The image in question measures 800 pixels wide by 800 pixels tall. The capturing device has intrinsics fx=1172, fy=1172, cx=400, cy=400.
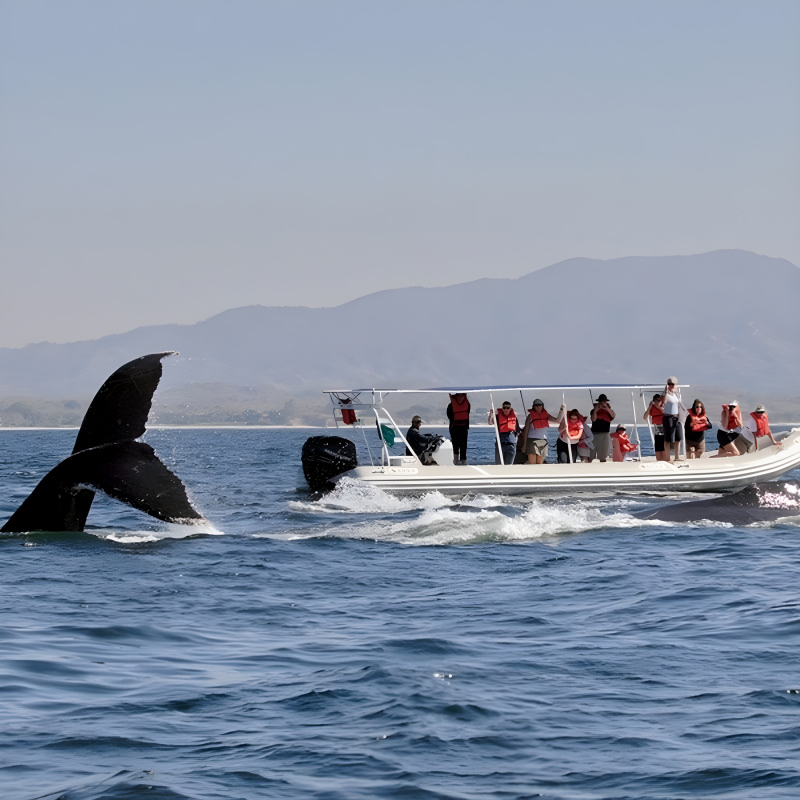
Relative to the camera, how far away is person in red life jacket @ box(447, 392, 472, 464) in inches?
1080

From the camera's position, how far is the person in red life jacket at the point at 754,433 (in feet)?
89.1

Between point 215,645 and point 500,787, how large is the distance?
13.9 ft

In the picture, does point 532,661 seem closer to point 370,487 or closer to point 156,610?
point 156,610

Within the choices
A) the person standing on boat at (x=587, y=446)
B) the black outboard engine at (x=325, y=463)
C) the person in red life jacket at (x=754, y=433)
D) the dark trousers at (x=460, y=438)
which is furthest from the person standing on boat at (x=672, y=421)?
the black outboard engine at (x=325, y=463)

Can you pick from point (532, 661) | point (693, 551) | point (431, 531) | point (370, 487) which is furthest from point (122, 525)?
point (532, 661)

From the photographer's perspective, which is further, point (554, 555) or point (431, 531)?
point (431, 531)

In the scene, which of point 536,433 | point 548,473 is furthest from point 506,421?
point 548,473

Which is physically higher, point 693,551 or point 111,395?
point 111,395

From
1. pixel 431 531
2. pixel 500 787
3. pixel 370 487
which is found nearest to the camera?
pixel 500 787

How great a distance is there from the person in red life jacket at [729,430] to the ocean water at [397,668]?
33.9ft

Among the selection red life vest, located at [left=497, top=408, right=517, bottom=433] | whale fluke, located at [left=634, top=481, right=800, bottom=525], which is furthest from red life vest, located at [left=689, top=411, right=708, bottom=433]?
whale fluke, located at [left=634, top=481, right=800, bottom=525]

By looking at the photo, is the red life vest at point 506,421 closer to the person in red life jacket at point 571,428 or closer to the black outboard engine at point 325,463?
the person in red life jacket at point 571,428

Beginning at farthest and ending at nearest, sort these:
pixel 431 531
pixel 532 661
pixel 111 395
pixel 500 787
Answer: pixel 431 531 < pixel 111 395 < pixel 532 661 < pixel 500 787

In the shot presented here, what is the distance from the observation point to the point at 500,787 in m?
6.82
